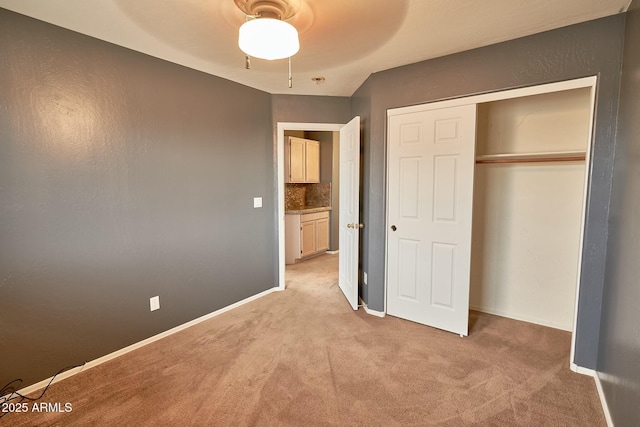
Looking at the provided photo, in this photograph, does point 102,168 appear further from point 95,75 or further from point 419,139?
point 419,139

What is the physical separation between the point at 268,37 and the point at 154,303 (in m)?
2.31

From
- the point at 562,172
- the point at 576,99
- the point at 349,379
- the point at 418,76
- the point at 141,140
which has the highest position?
the point at 418,76

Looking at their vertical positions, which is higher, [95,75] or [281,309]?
[95,75]

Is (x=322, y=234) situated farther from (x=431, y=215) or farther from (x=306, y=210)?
(x=431, y=215)

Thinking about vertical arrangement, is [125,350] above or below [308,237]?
below

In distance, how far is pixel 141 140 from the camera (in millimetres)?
2391

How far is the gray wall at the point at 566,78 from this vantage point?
1890mm

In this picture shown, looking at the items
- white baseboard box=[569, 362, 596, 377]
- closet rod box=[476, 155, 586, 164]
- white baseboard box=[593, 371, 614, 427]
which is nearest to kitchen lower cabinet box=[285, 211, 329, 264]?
closet rod box=[476, 155, 586, 164]

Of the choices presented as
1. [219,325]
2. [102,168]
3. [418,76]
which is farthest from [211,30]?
[219,325]

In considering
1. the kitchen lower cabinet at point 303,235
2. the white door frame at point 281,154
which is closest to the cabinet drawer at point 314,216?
the kitchen lower cabinet at point 303,235

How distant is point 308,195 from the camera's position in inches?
231

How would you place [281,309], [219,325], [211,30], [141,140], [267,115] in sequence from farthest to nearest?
[267,115] < [281,309] < [219,325] < [141,140] < [211,30]

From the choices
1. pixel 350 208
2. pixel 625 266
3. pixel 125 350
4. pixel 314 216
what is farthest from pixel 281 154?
pixel 625 266

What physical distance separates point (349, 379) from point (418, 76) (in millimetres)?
2531
